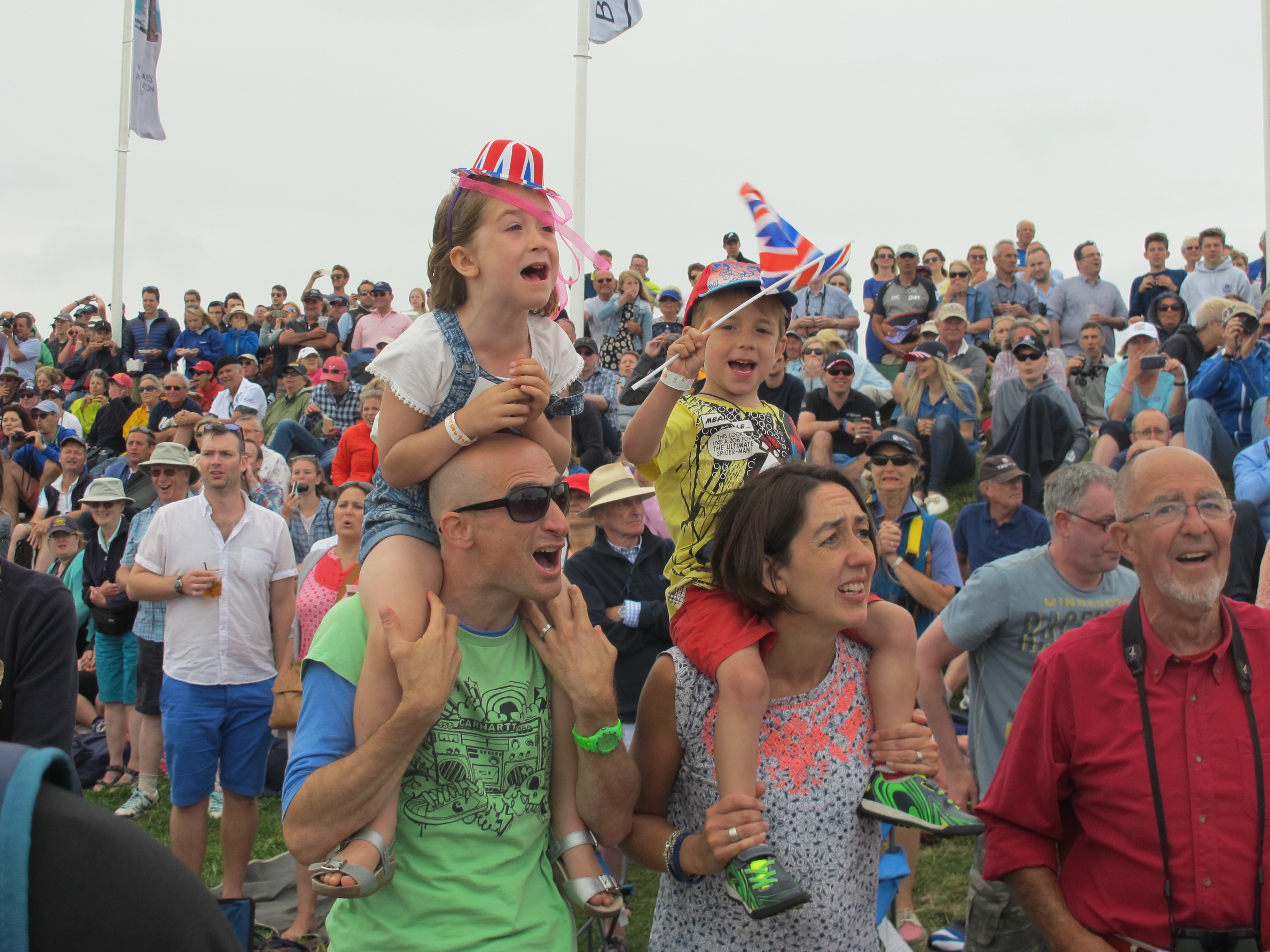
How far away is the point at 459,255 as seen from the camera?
2820 millimetres

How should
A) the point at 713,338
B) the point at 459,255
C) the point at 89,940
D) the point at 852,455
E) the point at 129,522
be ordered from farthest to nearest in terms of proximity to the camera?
the point at 852,455
the point at 129,522
the point at 713,338
the point at 459,255
the point at 89,940

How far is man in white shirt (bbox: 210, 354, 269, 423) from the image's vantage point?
13.7 meters

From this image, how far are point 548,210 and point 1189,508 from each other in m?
1.87

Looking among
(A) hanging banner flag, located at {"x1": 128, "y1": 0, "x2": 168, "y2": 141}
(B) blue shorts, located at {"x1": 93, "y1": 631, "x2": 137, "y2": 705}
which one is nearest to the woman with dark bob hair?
(B) blue shorts, located at {"x1": 93, "y1": 631, "x2": 137, "y2": 705}

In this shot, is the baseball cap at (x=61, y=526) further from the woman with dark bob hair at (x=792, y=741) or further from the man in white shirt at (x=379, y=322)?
the woman with dark bob hair at (x=792, y=741)

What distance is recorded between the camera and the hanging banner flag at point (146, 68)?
19859 millimetres

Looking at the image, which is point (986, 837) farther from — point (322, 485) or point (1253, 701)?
point (322, 485)

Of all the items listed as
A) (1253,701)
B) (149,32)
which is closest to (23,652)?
(1253,701)

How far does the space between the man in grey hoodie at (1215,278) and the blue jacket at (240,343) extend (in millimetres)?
13406

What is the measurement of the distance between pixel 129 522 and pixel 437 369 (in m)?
7.19

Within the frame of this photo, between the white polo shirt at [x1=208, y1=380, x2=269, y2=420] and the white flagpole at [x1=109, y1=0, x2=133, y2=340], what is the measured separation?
7827mm

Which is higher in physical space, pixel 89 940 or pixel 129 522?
pixel 89 940

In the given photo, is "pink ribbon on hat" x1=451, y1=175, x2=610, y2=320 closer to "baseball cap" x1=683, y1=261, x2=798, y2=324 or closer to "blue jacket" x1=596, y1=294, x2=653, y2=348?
"baseball cap" x1=683, y1=261, x2=798, y2=324

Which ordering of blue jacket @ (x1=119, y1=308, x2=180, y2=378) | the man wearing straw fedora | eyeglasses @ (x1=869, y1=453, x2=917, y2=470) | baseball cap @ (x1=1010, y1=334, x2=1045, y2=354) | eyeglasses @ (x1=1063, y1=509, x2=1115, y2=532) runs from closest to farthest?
1. eyeglasses @ (x1=1063, y1=509, x2=1115, y2=532)
2. eyeglasses @ (x1=869, y1=453, x2=917, y2=470)
3. the man wearing straw fedora
4. baseball cap @ (x1=1010, y1=334, x2=1045, y2=354)
5. blue jacket @ (x1=119, y1=308, x2=180, y2=378)
